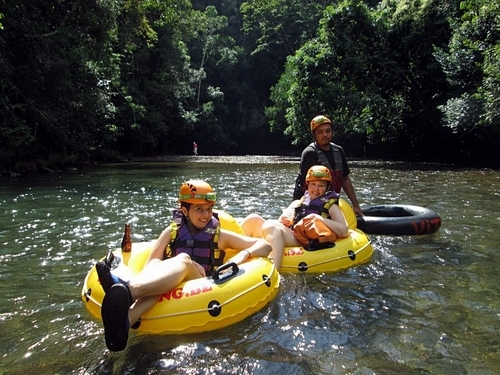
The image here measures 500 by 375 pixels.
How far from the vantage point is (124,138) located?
1154 inches

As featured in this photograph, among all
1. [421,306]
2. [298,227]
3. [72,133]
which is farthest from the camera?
[72,133]

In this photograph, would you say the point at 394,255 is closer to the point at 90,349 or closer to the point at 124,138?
the point at 90,349

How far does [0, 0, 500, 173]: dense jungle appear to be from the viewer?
15352 millimetres

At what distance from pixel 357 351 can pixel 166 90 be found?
29.2 metres

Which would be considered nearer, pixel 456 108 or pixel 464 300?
pixel 464 300

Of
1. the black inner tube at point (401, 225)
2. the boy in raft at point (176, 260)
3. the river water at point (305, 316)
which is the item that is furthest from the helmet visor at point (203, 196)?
the black inner tube at point (401, 225)

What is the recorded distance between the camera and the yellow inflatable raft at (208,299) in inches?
128

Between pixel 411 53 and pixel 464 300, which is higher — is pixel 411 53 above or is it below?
above

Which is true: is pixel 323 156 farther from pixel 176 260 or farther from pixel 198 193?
pixel 176 260

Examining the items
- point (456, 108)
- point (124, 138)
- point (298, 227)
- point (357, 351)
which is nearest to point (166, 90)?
point (124, 138)

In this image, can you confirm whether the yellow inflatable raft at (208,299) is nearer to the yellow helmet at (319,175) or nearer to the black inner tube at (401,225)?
the yellow helmet at (319,175)

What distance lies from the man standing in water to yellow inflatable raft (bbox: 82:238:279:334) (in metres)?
1.99

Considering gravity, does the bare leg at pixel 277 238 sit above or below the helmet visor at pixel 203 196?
below

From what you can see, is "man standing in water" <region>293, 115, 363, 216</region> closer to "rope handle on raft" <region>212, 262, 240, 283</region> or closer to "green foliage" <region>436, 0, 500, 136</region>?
"rope handle on raft" <region>212, 262, 240, 283</region>
